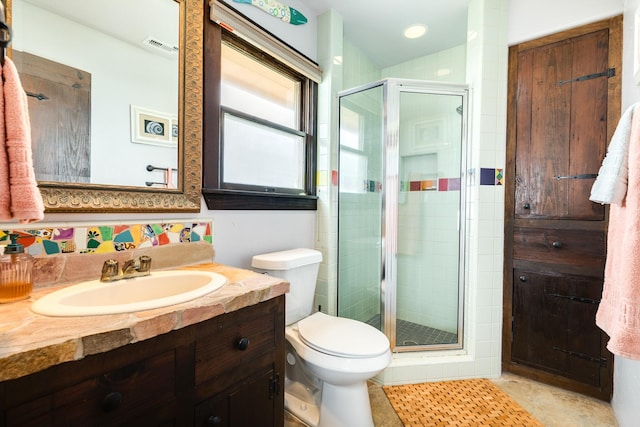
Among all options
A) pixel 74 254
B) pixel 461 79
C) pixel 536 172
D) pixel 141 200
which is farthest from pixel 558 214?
pixel 74 254

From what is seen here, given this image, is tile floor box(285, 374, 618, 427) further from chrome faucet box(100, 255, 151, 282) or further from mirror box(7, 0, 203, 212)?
mirror box(7, 0, 203, 212)

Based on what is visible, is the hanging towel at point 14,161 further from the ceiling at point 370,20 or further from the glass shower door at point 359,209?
the glass shower door at point 359,209

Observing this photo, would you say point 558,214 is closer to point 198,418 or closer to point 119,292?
point 198,418

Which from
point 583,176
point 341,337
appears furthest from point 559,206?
point 341,337

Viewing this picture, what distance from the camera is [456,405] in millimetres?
1546

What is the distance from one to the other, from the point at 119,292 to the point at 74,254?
214 millimetres

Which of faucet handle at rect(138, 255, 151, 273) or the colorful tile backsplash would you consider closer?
the colorful tile backsplash

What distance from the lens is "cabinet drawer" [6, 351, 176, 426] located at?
526mm

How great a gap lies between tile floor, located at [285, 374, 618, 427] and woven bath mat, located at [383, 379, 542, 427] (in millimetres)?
52

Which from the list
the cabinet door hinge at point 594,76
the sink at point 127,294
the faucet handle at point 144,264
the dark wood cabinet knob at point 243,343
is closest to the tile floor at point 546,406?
the dark wood cabinet knob at point 243,343

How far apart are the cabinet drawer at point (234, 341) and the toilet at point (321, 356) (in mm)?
A: 384

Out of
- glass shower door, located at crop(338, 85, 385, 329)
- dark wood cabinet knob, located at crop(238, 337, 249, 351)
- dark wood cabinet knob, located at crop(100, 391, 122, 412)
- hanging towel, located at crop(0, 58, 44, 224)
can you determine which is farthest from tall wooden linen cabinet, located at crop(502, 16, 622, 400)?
hanging towel, located at crop(0, 58, 44, 224)

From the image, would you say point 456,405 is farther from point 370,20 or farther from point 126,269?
point 370,20

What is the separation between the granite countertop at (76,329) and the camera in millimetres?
503
